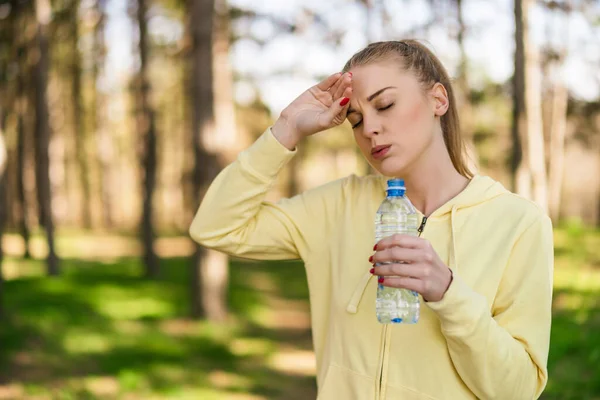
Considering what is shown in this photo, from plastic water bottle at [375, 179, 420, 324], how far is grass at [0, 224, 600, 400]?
505 cm

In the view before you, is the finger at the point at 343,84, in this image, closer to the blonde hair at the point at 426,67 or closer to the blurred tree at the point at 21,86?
the blonde hair at the point at 426,67

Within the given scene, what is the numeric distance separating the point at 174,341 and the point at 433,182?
27.2ft

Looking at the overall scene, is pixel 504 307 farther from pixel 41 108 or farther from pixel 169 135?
pixel 169 135

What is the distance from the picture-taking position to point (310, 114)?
263 centimetres

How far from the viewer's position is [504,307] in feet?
7.35

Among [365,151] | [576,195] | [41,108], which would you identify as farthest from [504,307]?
[576,195]

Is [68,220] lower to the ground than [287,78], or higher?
lower

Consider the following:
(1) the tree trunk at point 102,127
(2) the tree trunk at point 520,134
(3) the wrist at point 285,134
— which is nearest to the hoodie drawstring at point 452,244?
(3) the wrist at point 285,134

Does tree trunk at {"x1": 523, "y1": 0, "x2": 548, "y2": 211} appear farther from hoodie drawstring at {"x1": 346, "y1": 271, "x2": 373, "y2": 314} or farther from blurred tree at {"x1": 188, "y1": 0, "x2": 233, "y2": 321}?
hoodie drawstring at {"x1": 346, "y1": 271, "x2": 373, "y2": 314}

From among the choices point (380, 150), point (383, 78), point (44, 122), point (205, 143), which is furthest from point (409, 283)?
point (44, 122)

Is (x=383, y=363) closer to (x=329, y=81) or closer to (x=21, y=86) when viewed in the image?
(x=329, y=81)

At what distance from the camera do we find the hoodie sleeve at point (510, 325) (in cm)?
201

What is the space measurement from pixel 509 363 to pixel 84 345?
865 centimetres

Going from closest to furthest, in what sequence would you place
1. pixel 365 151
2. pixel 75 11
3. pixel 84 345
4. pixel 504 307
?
1. pixel 504 307
2. pixel 365 151
3. pixel 84 345
4. pixel 75 11
